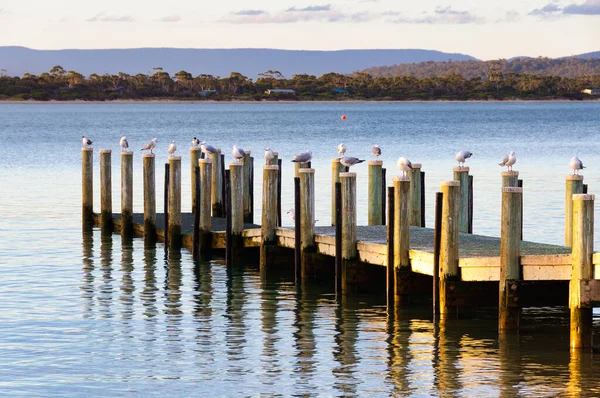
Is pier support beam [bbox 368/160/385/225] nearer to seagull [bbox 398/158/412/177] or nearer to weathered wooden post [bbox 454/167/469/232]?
seagull [bbox 398/158/412/177]

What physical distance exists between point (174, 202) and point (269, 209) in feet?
9.86

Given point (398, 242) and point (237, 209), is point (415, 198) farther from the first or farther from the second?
point (398, 242)

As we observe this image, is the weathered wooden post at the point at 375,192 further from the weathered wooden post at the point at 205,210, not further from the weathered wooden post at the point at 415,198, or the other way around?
the weathered wooden post at the point at 205,210

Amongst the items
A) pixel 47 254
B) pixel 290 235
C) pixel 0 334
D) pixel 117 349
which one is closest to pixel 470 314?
pixel 290 235

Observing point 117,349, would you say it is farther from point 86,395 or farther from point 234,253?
point 234,253

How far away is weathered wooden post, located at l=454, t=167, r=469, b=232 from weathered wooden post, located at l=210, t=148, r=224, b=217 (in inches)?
243

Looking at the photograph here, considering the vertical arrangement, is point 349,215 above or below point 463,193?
below

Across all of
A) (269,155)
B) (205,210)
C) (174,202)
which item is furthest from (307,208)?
(269,155)

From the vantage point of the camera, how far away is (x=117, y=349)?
16.9 metres

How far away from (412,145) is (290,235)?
49.4 m

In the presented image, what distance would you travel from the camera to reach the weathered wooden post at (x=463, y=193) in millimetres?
21000

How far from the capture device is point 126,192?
25.3m

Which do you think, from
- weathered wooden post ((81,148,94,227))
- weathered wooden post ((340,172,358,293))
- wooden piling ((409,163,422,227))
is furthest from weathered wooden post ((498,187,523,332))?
weathered wooden post ((81,148,94,227))

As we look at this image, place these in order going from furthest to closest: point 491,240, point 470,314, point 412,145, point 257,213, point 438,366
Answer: point 412,145
point 257,213
point 491,240
point 470,314
point 438,366
